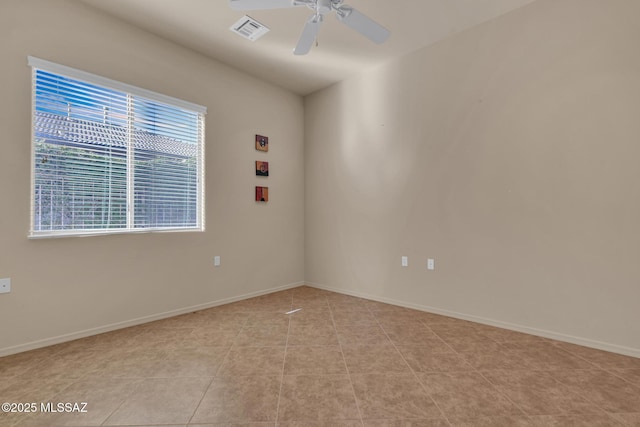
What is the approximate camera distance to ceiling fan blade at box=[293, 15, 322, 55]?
2.16 m

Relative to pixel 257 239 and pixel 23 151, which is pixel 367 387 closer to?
pixel 257 239

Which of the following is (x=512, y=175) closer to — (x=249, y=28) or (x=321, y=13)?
(x=321, y=13)

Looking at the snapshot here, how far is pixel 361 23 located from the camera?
2.18 m

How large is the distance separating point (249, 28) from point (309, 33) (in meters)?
0.98

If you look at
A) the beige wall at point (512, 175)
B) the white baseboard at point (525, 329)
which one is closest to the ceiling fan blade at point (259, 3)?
the beige wall at point (512, 175)

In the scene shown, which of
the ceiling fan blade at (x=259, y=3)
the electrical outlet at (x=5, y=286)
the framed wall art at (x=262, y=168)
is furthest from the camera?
the framed wall art at (x=262, y=168)

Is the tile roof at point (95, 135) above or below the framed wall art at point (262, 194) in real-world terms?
above

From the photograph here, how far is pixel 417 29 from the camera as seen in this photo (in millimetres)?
2994

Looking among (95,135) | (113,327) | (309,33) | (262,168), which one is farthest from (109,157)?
(309,33)

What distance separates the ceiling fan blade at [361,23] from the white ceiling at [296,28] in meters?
0.54

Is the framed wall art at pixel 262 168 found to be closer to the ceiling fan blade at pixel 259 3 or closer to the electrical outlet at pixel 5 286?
the ceiling fan blade at pixel 259 3

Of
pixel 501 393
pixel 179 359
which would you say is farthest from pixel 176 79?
pixel 501 393

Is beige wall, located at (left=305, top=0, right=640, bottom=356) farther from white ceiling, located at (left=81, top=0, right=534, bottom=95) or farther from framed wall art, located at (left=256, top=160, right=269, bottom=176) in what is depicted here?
framed wall art, located at (left=256, top=160, right=269, bottom=176)

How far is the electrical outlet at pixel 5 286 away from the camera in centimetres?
222
